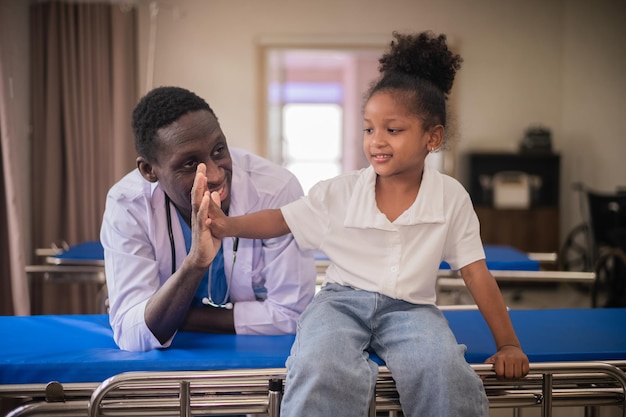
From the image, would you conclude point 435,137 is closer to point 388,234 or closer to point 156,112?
point 388,234

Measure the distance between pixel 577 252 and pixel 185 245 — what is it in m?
5.54

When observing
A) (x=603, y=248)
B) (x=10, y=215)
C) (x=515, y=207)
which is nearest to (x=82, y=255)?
(x=10, y=215)

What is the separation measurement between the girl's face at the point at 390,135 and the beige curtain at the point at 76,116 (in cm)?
380

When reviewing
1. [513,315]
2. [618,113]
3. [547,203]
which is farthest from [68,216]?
[618,113]

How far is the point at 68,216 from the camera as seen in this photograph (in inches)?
199

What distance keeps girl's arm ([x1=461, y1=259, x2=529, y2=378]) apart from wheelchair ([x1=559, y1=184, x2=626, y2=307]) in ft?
9.69

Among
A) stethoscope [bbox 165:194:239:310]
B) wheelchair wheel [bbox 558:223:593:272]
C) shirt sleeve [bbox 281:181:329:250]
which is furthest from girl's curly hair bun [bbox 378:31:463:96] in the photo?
wheelchair wheel [bbox 558:223:593:272]

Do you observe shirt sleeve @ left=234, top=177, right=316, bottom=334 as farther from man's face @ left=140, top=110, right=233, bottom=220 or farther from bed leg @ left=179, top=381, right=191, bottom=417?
bed leg @ left=179, top=381, right=191, bottom=417

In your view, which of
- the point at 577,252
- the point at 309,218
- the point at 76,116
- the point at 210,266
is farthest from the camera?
the point at 577,252

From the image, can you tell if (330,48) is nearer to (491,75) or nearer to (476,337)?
(491,75)

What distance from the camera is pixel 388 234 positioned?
60.4 inches

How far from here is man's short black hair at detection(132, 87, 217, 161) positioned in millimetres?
1605

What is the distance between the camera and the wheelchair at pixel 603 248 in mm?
4750

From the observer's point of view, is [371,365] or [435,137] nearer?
[371,365]
